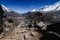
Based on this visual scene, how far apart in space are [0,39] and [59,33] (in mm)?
12312

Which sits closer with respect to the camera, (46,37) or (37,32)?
(46,37)

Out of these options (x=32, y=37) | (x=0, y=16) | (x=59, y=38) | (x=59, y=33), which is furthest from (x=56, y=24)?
(x=0, y=16)

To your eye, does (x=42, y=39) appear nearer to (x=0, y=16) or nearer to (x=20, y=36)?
(x=20, y=36)

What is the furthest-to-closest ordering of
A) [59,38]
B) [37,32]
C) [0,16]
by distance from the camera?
[0,16]
[37,32]
[59,38]

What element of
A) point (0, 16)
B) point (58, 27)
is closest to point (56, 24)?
point (58, 27)

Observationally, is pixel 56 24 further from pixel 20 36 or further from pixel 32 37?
pixel 20 36

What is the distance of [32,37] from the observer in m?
26.2

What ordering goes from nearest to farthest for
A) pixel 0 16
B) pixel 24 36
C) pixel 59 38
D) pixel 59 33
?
1. pixel 59 38
2. pixel 59 33
3. pixel 24 36
4. pixel 0 16

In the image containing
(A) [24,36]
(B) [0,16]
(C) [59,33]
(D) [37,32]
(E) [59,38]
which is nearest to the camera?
(E) [59,38]

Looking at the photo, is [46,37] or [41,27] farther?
[41,27]

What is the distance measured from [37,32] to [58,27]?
5821 mm

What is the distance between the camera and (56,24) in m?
Result: 26.0

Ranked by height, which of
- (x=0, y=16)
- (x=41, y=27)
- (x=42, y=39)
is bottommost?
(x=42, y=39)

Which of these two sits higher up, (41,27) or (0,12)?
(0,12)
